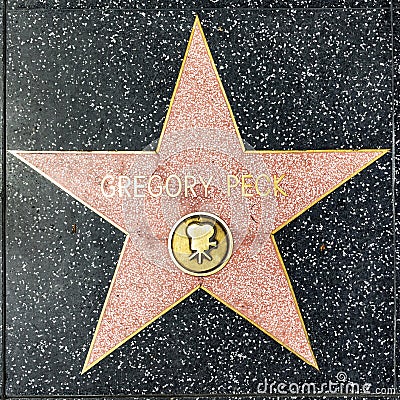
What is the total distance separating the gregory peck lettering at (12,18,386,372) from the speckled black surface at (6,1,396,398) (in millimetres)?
25

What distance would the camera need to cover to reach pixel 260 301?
0.95m

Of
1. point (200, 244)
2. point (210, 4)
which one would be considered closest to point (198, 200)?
point (200, 244)

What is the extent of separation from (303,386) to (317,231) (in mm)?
348

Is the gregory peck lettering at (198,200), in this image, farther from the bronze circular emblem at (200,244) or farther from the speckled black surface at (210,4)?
the speckled black surface at (210,4)

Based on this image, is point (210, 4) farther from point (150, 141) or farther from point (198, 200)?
point (198, 200)

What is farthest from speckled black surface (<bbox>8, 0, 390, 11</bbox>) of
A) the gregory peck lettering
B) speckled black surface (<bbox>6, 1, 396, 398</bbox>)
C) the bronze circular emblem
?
the bronze circular emblem

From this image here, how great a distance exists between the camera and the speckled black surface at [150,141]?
959mm

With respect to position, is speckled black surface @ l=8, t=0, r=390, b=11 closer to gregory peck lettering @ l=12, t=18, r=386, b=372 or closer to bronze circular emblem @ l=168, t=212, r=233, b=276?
gregory peck lettering @ l=12, t=18, r=386, b=372

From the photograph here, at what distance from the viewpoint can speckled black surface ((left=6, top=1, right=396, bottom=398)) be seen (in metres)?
0.96

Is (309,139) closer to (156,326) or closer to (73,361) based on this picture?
(156,326)

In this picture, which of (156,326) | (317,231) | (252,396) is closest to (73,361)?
(156,326)

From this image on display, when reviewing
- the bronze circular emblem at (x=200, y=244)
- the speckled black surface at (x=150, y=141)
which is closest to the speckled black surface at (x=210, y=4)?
the speckled black surface at (x=150, y=141)

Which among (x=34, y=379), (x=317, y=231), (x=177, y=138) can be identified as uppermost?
(x=177, y=138)

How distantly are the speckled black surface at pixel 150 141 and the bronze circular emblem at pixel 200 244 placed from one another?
0.23ft
